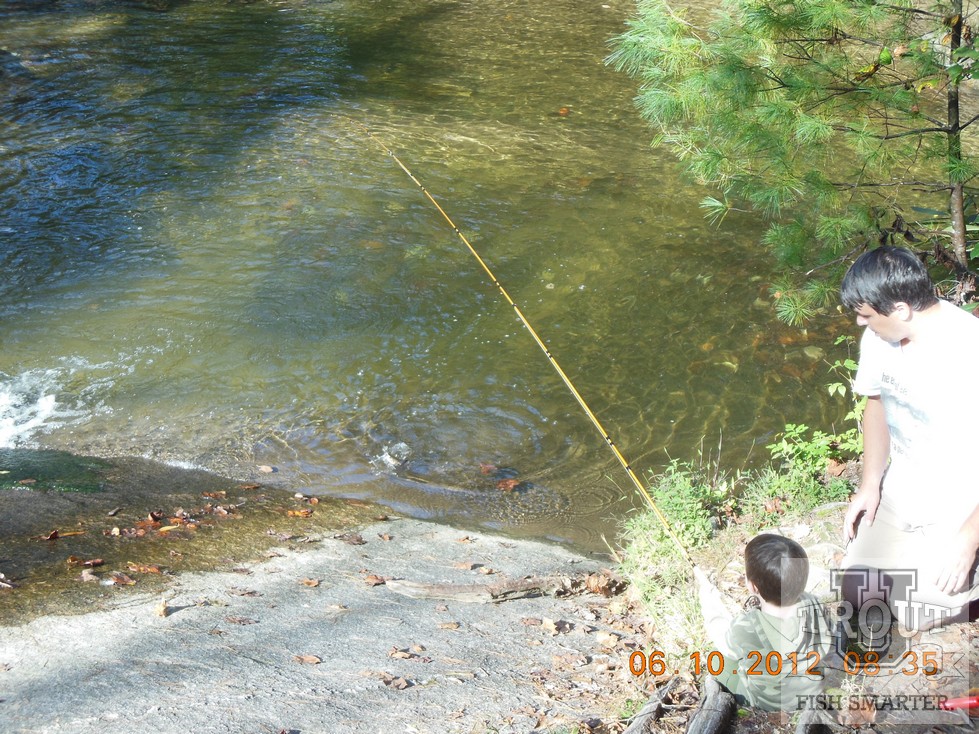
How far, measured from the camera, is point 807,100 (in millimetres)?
→ 4504

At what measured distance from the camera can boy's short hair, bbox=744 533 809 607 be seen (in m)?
2.78

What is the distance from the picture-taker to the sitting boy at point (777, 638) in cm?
278

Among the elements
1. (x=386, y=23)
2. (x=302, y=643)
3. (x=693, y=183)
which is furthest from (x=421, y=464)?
(x=386, y=23)

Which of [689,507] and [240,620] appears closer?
[240,620]

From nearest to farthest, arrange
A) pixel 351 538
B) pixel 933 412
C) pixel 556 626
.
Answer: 1. pixel 933 412
2. pixel 556 626
3. pixel 351 538

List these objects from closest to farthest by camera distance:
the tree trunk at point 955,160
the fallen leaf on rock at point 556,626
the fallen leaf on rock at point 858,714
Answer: the fallen leaf on rock at point 858,714
the fallen leaf on rock at point 556,626
the tree trunk at point 955,160

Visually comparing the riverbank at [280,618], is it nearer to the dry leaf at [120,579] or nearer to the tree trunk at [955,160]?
the dry leaf at [120,579]

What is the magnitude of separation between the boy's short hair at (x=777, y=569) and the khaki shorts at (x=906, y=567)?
40cm

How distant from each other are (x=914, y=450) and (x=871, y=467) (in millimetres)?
203

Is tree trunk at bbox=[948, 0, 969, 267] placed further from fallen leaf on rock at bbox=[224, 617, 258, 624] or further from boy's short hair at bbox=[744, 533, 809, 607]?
fallen leaf on rock at bbox=[224, 617, 258, 624]

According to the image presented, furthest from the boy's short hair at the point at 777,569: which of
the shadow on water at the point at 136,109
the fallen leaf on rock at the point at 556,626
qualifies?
the shadow on water at the point at 136,109

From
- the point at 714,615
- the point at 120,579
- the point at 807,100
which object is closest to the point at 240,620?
the point at 120,579

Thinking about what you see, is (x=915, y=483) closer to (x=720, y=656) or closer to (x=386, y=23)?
(x=720, y=656)
